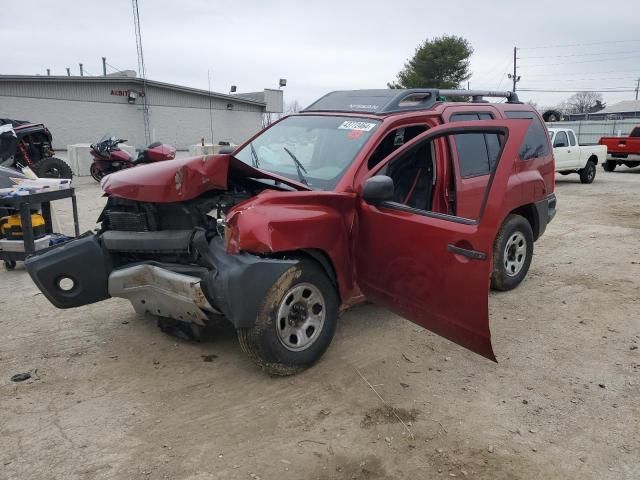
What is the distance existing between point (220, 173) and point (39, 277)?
159 cm

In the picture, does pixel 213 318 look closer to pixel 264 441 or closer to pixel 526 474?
pixel 264 441

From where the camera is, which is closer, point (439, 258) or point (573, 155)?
point (439, 258)

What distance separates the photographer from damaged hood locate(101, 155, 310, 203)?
3.40 meters

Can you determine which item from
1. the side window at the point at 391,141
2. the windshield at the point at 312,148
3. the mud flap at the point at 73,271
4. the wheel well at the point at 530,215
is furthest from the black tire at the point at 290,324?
the wheel well at the point at 530,215

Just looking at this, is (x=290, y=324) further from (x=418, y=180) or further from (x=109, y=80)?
(x=109, y=80)

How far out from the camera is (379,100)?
4.76 meters

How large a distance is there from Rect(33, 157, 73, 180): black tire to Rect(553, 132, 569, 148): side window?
13161 mm

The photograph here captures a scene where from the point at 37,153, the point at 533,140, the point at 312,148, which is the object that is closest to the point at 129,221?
the point at 312,148

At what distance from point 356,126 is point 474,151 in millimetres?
1369

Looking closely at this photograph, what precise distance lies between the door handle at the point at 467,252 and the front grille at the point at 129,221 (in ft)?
7.14

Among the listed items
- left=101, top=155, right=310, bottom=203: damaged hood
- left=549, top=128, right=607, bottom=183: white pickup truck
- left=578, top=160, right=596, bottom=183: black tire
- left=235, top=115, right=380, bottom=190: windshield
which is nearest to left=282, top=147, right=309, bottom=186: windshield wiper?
left=235, top=115, right=380, bottom=190: windshield

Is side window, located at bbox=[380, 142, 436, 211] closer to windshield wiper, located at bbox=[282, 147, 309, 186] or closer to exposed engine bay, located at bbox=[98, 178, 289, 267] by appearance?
windshield wiper, located at bbox=[282, 147, 309, 186]

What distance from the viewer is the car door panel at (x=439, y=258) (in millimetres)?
2953

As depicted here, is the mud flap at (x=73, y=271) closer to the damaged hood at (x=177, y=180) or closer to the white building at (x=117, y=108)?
the damaged hood at (x=177, y=180)
